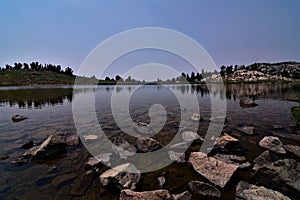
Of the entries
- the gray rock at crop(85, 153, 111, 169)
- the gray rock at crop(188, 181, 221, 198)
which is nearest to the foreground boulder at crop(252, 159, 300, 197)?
the gray rock at crop(188, 181, 221, 198)

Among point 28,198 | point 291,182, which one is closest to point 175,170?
point 291,182

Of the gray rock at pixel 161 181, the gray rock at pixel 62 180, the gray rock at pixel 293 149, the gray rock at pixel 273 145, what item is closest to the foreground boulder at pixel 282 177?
the gray rock at pixel 273 145

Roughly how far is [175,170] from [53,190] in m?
5.21

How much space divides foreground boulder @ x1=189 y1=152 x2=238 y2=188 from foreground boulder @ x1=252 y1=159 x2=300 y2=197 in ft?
3.33

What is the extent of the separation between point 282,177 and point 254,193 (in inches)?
64.0

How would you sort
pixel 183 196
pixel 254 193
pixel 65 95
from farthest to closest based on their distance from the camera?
pixel 65 95, pixel 183 196, pixel 254 193

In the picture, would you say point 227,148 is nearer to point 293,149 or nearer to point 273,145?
point 273,145

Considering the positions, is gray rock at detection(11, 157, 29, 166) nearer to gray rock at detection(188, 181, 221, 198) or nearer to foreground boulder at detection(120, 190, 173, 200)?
foreground boulder at detection(120, 190, 173, 200)

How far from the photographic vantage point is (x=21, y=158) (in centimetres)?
931

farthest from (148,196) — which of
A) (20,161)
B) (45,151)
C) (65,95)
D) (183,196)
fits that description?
(65,95)

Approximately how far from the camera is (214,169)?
7430 mm

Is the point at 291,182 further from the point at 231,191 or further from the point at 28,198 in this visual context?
the point at 28,198

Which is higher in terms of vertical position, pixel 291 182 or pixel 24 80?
pixel 24 80

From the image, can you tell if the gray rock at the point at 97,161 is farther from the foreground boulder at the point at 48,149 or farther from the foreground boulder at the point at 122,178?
the foreground boulder at the point at 48,149
